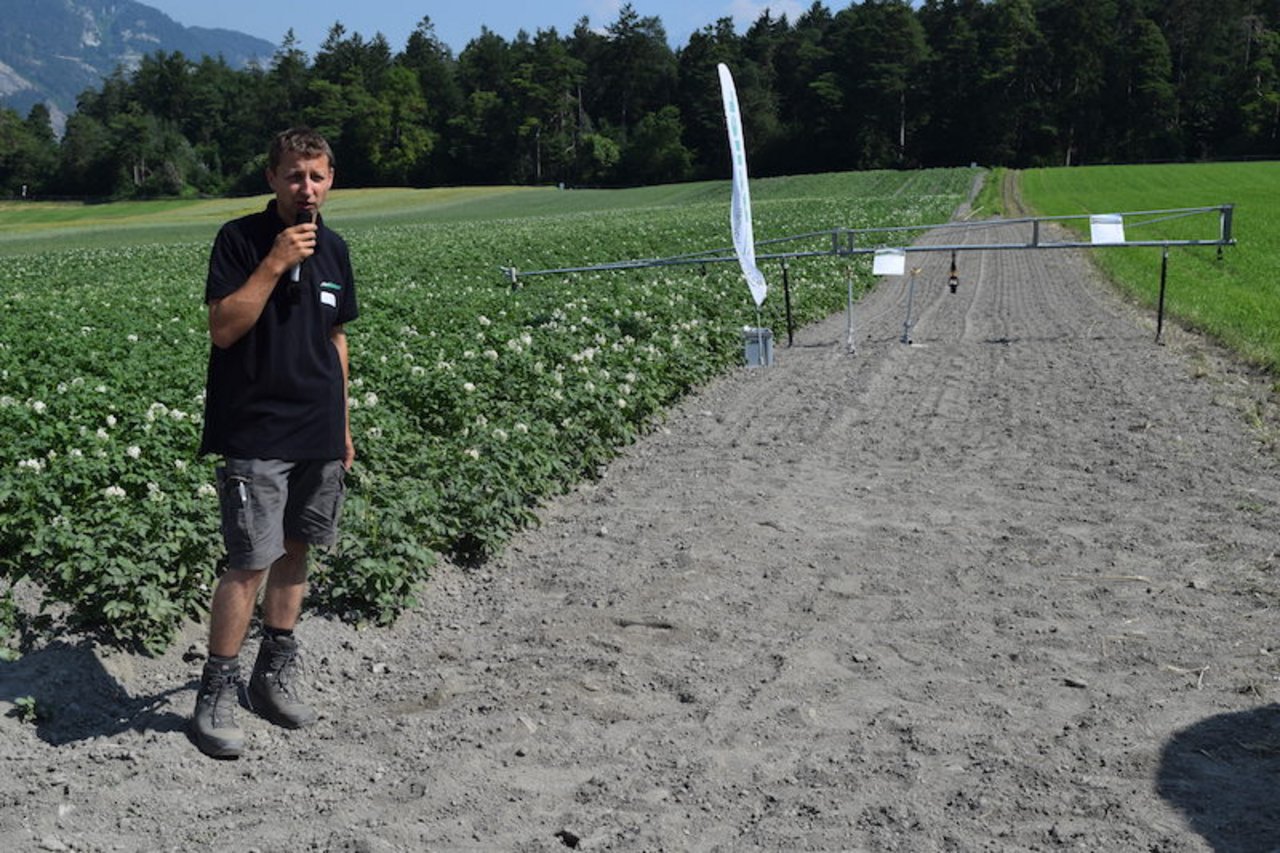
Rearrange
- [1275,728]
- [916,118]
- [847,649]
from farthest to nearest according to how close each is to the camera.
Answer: [916,118], [847,649], [1275,728]

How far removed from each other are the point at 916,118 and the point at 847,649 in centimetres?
10108

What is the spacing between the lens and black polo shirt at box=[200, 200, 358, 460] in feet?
13.1

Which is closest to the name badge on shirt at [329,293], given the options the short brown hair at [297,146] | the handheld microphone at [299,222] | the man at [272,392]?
the man at [272,392]

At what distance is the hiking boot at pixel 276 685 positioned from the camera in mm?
4445

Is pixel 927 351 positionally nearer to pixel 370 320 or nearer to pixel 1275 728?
pixel 370 320

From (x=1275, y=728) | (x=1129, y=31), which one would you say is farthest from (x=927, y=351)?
(x=1129, y=31)

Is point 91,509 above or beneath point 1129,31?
beneath

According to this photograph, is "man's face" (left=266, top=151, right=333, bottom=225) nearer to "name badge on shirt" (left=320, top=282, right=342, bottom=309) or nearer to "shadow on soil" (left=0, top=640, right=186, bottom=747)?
"name badge on shirt" (left=320, top=282, right=342, bottom=309)

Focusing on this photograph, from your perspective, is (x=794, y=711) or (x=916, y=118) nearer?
(x=794, y=711)

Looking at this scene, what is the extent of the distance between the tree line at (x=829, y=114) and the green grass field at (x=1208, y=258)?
33.7 m

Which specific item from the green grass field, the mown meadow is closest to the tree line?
the green grass field

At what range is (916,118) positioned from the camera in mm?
100938

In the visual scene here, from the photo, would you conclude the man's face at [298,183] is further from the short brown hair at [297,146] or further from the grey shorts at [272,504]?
the grey shorts at [272,504]

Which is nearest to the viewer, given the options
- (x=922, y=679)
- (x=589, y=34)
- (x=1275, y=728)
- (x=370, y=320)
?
(x=1275, y=728)
